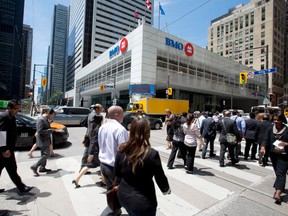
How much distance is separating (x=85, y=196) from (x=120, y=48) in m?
34.5

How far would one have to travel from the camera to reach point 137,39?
100 feet

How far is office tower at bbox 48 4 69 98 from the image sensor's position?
146625 mm

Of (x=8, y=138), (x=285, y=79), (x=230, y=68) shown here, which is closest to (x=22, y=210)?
(x=8, y=138)

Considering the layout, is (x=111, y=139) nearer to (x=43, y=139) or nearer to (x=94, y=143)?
(x=94, y=143)

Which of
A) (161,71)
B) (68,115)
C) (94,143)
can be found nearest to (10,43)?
(161,71)

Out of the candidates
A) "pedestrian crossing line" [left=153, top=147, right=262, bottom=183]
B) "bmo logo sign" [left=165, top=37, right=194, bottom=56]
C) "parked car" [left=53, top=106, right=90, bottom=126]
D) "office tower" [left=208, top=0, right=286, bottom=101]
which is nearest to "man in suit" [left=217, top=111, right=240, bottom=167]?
"pedestrian crossing line" [left=153, top=147, right=262, bottom=183]

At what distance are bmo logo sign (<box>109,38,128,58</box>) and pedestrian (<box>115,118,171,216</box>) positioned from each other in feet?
112

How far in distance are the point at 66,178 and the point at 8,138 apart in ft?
6.32

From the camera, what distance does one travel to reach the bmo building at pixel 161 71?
30.0m

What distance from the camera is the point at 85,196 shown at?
366 cm

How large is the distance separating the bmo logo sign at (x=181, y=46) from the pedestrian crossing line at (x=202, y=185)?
30.6 metres

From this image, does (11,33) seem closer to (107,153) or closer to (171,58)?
(171,58)

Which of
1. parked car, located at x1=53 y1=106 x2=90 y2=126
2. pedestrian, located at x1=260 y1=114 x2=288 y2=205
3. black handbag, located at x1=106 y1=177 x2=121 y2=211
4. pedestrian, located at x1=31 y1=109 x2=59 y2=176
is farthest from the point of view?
parked car, located at x1=53 y1=106 x2=90 y2=126

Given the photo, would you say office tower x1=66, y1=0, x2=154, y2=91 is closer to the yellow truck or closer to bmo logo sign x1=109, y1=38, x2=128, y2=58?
bmo logo sign x1=109, y1=38, x2=128, y2=58
